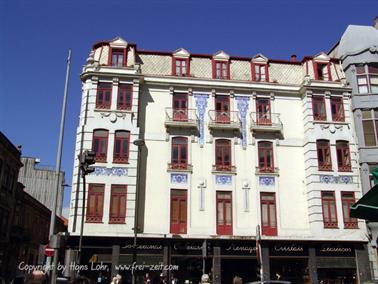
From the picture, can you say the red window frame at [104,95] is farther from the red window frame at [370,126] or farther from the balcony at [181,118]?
the red window frame at [370,126]

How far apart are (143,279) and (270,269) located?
25.7ft

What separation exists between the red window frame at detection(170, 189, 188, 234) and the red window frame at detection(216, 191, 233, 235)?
2.09 m

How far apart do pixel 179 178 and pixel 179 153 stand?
5.43 ft

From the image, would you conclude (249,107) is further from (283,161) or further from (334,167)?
(334,167)

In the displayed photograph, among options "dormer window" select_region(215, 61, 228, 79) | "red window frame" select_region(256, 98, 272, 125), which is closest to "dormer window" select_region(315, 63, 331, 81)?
"red window frame" select_region(256, 98, 272, 125)

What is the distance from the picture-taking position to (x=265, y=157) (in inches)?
1075

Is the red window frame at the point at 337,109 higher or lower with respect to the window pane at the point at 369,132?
higher

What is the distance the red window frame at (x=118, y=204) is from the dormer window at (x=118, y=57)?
8327mm

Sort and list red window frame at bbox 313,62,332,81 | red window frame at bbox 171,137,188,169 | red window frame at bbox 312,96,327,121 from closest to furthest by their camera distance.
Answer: red window frame at bbox 171,137,188,169 → red window frame at bbox 312,96,327,121 → red window frame at bbox 313,62,332,81

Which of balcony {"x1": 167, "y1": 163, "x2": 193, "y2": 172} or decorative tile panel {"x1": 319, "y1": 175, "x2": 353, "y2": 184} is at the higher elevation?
balcony {"x1": 167, "y1": 163, "x2": 193, "y2": 172}

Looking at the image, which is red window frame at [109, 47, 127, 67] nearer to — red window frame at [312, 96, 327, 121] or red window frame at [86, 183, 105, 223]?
red window frame at [86, 183, 105, 223]

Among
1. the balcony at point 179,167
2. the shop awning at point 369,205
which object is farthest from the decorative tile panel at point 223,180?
the shop awning at point 369,205

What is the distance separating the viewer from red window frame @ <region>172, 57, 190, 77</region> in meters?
28.6

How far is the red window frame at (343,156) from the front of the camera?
27369 millimetres
